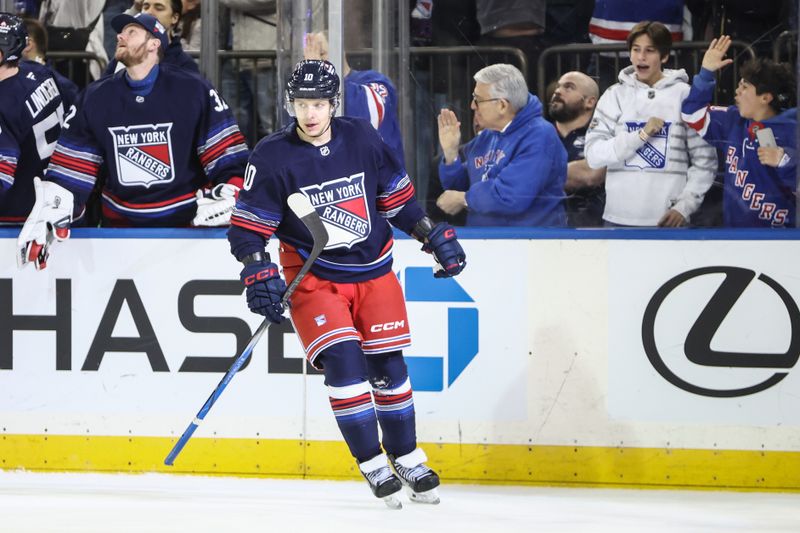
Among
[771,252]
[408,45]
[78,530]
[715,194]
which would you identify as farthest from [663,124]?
[78,530]

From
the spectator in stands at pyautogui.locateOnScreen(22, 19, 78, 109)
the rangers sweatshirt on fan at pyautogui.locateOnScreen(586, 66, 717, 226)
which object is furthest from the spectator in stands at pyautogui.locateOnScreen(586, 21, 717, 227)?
the spectator in stands at pyautogui.locateOnScreen(22, 19, 78, 109)

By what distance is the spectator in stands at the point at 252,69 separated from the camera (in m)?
4.84

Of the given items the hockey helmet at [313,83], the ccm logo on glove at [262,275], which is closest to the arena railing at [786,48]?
the hockey helmet at [313,83]

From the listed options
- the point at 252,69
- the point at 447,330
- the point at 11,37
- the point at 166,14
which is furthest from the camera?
the point at 252,69

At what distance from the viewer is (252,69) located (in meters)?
4.85

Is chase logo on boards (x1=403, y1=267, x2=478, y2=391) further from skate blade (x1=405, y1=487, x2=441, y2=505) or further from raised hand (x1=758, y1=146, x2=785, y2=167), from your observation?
raised hand (x1=758, y1=146, x2=785, y2=167)

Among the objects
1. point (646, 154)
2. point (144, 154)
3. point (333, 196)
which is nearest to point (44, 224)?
point (144, 154)

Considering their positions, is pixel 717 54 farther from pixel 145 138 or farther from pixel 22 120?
pixel 22 120

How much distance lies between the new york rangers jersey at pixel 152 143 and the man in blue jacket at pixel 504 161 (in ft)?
2.27

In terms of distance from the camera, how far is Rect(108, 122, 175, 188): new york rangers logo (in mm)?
4184

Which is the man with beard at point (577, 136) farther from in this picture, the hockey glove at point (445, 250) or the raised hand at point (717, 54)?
the hockey glove at point (445, 250)

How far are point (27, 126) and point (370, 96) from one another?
1160mm

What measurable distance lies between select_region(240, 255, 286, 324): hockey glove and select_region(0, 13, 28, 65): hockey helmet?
1429mm

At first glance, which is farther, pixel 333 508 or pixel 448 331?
pixel 448 331
